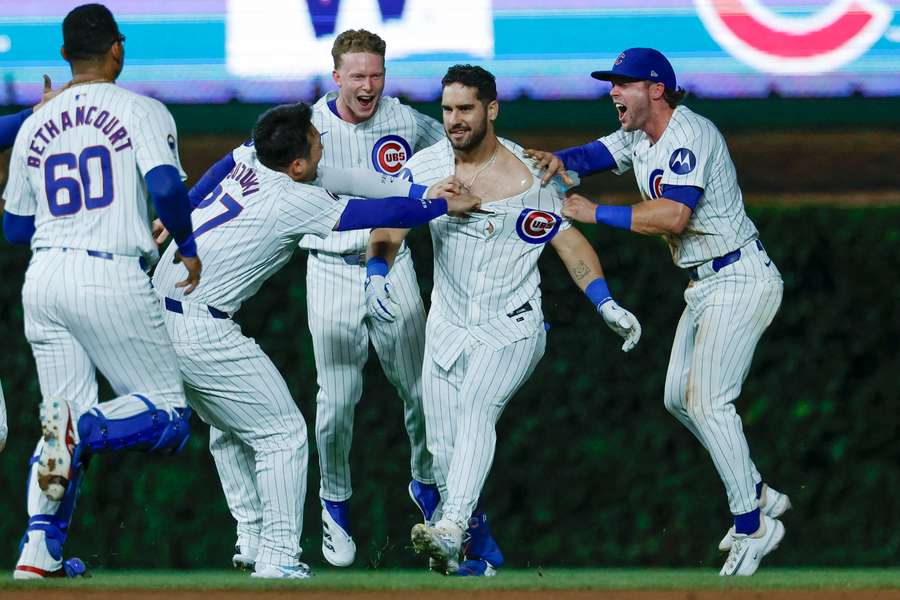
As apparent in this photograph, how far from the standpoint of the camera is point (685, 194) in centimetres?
714

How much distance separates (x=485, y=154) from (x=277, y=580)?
2.00 metres

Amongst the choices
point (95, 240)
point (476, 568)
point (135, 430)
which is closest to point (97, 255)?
point (95, 240)

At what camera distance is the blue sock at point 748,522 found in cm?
728

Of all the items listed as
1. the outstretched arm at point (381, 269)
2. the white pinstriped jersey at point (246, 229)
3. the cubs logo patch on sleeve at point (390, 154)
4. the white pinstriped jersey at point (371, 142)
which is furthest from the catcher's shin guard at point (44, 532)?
the cubs logo patch on sleeve at point (390, 154)

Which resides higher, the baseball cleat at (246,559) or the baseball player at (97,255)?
the baseball player at (97,255)

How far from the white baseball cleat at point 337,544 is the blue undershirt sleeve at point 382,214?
190 cm

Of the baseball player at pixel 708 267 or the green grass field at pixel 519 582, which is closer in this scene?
the green grass field at pixel 519 582

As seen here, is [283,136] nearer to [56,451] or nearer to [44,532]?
[56,451]

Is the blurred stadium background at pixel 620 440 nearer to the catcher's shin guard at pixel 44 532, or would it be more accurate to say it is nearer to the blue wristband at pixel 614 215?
the blue wristband at pixel 614 215

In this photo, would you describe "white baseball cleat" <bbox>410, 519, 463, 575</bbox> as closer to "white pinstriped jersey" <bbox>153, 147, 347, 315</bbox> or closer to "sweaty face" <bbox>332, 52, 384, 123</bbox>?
"white pinstriped jersey" <bbox>153, 147, 347, 315</bbox>

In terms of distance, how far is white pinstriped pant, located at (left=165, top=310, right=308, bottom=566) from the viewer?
6852 mm

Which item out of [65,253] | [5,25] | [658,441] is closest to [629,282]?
[658,441]

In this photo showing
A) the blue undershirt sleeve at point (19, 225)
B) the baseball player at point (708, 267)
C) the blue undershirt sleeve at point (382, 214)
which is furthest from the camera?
the baseball player at point (708, 267)

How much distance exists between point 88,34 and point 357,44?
1781 mm
